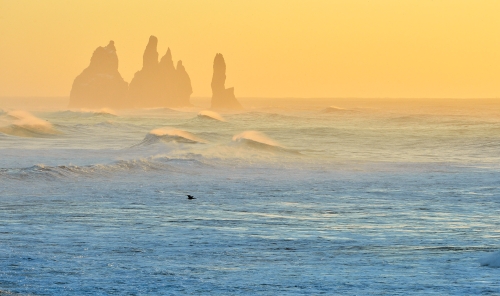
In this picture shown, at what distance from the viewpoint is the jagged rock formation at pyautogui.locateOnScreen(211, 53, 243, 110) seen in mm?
189500

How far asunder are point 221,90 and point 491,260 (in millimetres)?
182389

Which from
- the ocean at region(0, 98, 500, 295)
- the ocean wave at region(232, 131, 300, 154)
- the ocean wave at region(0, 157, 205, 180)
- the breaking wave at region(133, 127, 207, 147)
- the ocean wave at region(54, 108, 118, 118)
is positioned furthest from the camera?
the ocean wave at region(54, 108, 118, 118)

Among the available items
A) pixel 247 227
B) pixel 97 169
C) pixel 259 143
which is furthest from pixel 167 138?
pixel 247 227

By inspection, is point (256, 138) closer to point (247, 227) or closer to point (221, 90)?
point (247, 227)

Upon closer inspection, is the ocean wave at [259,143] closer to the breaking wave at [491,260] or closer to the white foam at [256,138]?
the white foam at [256,138]

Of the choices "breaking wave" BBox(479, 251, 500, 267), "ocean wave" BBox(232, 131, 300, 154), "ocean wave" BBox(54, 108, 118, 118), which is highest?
"breaking wave" BBox(479, 251, 500, 267)

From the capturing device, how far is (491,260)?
11594 millimetres

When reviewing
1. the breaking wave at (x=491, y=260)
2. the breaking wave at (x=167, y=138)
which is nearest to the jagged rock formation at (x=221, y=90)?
the breaking wave at (x=167, y=138)

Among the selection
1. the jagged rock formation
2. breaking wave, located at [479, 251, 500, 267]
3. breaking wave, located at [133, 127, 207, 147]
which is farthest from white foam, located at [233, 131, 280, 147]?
the jagged rock formation

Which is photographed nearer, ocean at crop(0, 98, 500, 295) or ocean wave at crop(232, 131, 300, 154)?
ocean at crop(0, 98, 500, 295)

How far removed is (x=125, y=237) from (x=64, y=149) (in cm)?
2900

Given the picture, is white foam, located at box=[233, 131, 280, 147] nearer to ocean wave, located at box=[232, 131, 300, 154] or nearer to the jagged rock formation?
ocean wave, located at box=[232, 131, 300, 154]

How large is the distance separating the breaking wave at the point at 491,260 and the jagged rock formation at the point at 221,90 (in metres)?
176

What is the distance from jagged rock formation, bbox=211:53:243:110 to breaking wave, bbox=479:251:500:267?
17631cm
